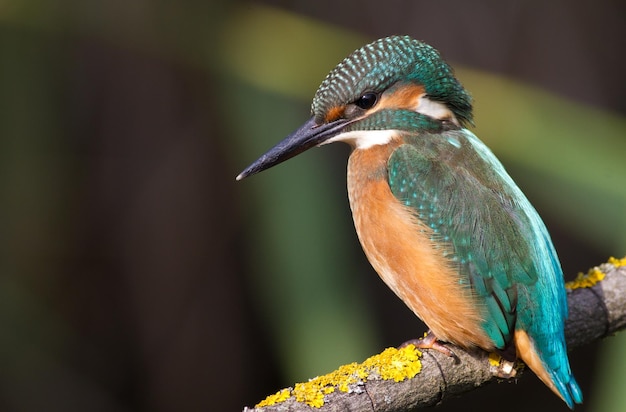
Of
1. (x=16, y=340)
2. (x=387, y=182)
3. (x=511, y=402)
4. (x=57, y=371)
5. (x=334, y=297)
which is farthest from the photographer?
(x=511, y=402)

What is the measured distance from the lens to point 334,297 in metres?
2.11

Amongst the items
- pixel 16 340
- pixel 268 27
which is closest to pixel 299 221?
pixel 268 27

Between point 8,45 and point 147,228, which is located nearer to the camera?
point 8,45

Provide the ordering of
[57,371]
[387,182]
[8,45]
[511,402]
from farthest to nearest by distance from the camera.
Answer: [511,402] → [57,371] → [8,45] → [387,182]

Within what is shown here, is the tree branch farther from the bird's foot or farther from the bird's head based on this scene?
the bird's head

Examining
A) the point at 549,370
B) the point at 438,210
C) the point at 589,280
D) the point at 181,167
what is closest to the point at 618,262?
the point at 589,280

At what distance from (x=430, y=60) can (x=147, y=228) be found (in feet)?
4.90

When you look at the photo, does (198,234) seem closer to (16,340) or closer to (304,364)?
(16,340)

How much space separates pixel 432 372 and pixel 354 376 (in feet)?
0.70

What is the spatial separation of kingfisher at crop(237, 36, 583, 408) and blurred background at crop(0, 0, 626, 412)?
12.4 inches

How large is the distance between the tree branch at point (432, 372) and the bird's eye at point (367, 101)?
23.8 inches

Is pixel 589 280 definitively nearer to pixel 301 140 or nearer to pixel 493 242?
pixel 493 242

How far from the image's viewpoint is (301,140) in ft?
6.66

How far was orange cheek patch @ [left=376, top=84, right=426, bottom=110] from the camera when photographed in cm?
203
